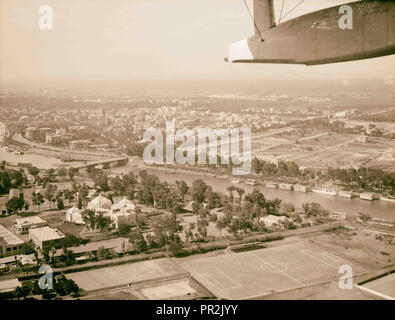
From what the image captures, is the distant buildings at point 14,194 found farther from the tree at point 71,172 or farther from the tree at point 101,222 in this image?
the tree at point 101,222

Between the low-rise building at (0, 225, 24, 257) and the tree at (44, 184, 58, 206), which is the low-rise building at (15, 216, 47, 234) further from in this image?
the tree at (44, 184, 58, 206)

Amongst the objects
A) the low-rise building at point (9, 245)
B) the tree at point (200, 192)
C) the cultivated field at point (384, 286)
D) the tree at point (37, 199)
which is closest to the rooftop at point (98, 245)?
the low-rise building at point (9, 245)

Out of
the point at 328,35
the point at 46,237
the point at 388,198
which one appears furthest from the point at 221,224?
the point at 328,35

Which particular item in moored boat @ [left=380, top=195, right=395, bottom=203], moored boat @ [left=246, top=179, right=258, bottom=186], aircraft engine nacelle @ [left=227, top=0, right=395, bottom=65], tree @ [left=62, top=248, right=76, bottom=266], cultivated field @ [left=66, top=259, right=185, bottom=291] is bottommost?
moored boat @ [left=380, top=195, right=395, bottom=203]

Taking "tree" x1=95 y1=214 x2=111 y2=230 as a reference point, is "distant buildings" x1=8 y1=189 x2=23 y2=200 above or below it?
above

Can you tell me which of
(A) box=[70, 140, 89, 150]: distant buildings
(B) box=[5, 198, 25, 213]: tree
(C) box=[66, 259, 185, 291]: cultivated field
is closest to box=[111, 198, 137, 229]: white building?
(B) box=[5, 198, 25, 213]: tree
